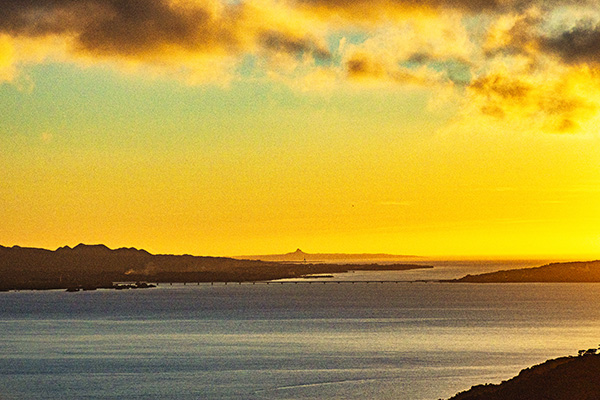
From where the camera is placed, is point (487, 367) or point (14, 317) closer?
point (487, 367)

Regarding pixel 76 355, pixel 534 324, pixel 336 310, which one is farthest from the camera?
pixel 336 310

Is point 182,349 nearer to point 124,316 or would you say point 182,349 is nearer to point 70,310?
point 124,316

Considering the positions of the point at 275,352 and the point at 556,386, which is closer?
the point at 556,386

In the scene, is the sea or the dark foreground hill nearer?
the dark foreground hill

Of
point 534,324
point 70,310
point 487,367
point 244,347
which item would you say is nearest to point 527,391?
point 487,367

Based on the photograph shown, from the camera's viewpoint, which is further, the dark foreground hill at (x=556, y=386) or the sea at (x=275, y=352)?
the sea at (x=275, y=352)

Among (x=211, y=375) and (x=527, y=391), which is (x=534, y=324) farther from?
(x=527, y=391)

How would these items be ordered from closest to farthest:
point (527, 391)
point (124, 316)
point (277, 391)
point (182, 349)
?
1. point (527, 391)
2. point (277, 391)
3. point (182, 349)
4. point (124, 316)
